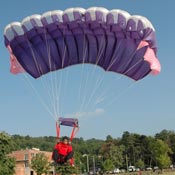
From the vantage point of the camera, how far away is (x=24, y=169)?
74.9 metres

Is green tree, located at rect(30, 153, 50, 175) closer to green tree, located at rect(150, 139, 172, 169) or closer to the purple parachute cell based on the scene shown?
green tree, located at rect(150, 139, 172, 169)

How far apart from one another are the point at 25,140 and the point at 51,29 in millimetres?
143223

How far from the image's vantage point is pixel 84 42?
17188 mm

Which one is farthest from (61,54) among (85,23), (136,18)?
(136,18)

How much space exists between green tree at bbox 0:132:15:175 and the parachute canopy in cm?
2604

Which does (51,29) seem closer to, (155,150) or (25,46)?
(25,46)

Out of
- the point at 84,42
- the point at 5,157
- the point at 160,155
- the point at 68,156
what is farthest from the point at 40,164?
the point at 68,156

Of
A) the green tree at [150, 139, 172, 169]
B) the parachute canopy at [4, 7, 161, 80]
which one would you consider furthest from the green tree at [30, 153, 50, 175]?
the parachute canopy at [4, 7, 161, 80]

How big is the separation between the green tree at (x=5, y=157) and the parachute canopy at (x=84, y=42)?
26043mm

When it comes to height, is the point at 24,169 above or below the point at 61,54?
below

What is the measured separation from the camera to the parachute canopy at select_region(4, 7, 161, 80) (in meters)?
15.3

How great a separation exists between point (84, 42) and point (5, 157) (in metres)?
29.0

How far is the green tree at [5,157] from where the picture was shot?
1647 inches

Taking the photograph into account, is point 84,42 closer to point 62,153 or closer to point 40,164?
point 62,153
